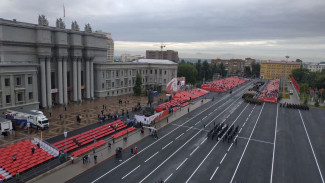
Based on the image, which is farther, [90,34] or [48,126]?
[90,34]

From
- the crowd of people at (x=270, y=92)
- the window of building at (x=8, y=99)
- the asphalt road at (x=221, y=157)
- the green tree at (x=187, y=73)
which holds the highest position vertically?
the green tree at (x=187, y=73)

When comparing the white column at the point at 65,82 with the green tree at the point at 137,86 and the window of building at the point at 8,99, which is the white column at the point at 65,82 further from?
the green tree at the point at 137,86

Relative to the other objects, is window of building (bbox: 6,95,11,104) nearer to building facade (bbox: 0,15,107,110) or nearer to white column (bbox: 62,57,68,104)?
building facade (bbox: 0,15,107,110)

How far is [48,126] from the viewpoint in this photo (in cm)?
3509

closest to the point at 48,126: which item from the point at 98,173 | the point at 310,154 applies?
the point at 98,173

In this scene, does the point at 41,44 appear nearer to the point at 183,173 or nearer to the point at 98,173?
the point at 98,173

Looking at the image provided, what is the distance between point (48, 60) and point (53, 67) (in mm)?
3457

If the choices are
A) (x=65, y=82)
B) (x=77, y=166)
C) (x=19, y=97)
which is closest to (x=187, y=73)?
(x=65, y=82)

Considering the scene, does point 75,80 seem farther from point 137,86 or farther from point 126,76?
point 137,86

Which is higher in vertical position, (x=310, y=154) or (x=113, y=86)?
(x=113, y=86)

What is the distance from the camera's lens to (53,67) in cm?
5100

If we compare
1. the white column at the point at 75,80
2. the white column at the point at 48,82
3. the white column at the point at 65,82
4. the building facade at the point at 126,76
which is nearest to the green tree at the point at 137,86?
the building facade at the point at 126,76

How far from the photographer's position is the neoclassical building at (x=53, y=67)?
3962 cm

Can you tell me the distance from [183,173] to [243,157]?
912cm
